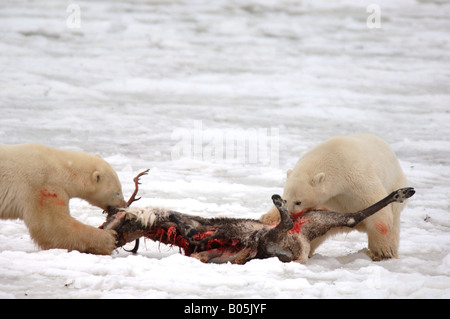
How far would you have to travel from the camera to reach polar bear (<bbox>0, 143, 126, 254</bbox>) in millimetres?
4812

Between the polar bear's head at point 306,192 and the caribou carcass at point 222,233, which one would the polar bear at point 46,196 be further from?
the polar bear's head at point 306,192

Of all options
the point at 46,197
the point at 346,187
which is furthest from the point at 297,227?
the point at 46,197

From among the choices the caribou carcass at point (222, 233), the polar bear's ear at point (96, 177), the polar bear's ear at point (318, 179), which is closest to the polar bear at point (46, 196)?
the polar bear's ear at point (96, 177)

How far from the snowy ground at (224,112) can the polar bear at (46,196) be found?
0.23 meters

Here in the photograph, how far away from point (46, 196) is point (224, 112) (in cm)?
705

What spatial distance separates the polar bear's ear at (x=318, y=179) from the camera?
5.31 m

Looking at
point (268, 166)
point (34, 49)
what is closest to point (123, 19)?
point (34, 49)

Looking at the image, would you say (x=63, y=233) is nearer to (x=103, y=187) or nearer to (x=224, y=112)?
(x=103, y=187)

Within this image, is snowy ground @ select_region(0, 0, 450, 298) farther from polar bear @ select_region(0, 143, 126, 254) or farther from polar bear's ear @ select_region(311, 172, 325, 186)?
polar bear's ear @ select_region(311, 172, 325, 186)

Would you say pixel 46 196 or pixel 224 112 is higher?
pixel 46 196

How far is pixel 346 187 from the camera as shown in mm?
5402

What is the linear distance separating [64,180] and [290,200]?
1.88 metres

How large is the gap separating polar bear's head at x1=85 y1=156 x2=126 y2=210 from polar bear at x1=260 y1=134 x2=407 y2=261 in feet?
4.17

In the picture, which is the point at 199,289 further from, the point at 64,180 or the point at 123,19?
the point at 123,19
